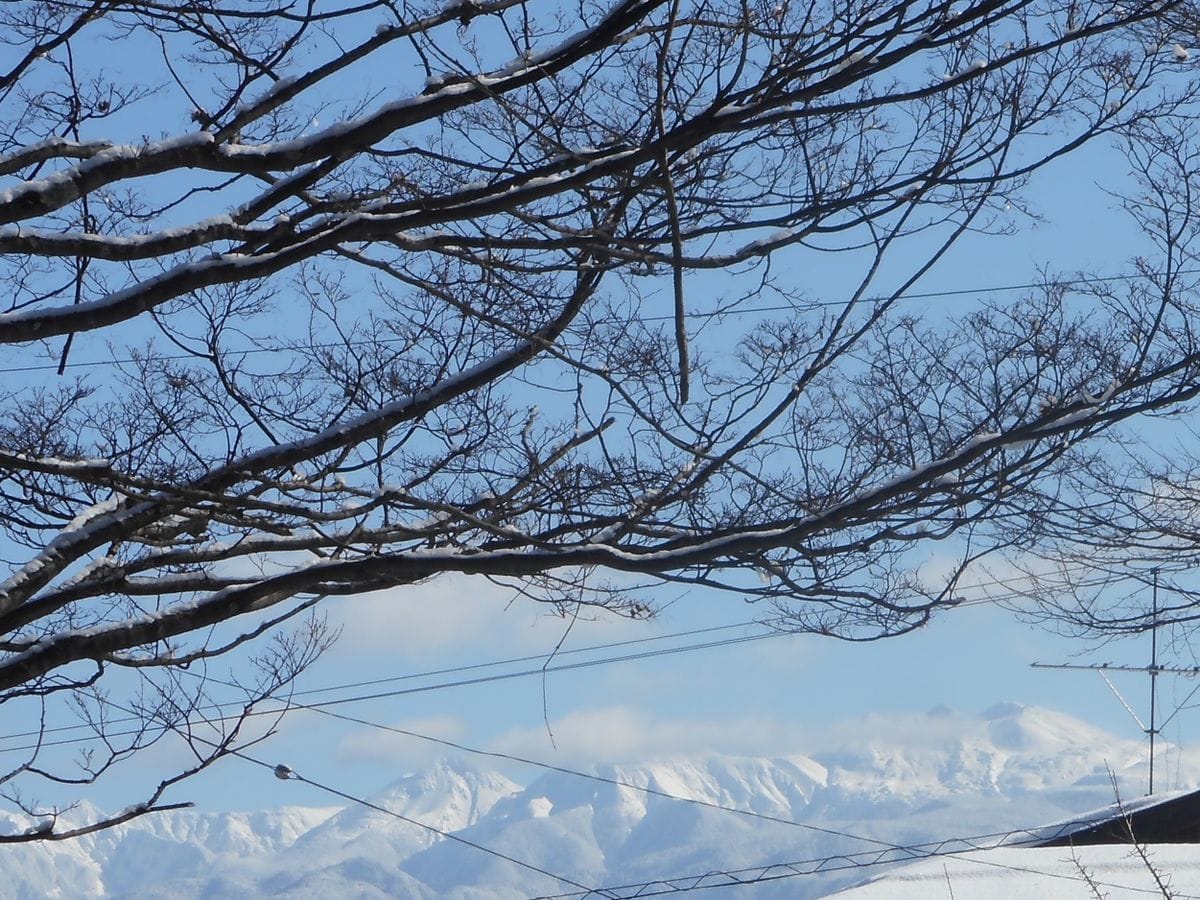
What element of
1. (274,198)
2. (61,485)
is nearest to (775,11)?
(274,198)

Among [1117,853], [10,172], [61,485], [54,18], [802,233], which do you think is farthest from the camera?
[1117,853]

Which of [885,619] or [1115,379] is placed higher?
[1115,379]

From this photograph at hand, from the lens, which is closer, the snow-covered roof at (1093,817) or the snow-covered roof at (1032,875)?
the snow-covered roof at (1032,875)

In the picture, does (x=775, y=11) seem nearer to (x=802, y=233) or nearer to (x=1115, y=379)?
(x=802, y=233)

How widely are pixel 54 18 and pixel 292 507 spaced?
2148 millimetres

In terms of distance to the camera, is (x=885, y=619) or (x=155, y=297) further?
(x=885, y=619)

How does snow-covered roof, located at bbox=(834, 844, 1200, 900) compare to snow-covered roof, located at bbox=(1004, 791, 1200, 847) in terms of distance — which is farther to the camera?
snow-covered roof, located at bbox=(1004, 791, 1200, 847)

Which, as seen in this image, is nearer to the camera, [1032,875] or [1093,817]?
[1032,875]

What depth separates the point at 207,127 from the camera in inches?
203

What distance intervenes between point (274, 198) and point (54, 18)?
109cm

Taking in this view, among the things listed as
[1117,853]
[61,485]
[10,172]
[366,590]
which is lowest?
[1117,853]

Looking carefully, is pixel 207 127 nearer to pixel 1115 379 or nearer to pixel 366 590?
pixel 366 590

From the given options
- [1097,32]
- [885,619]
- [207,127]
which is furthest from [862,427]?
[207,127]

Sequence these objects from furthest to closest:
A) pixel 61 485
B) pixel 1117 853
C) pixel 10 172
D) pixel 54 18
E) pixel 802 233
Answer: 1. pixel 1117 853
2. pixel 61 485
3. pixel 802 233
4. pixel 54 18
5. pixel 10 172
